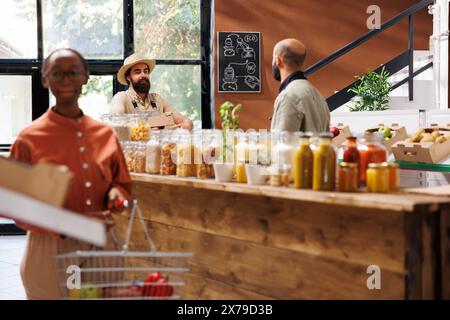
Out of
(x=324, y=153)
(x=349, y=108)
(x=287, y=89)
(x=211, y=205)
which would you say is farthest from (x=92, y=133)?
(x=349, y=108)

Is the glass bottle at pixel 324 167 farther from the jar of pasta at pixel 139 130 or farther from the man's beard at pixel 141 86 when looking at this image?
the man's beard at pixel 141 86

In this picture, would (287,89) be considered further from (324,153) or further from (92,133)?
(92,133)

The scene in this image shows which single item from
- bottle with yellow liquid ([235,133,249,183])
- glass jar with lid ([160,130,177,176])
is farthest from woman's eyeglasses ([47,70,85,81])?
glass jar with lid ([160,130,177,176])

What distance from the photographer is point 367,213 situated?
2.98 m

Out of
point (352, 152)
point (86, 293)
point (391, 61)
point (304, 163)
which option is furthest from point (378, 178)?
point (391, 61)

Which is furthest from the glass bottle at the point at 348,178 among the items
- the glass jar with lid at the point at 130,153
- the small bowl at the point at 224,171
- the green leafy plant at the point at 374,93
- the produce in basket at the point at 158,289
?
the green leafy plant at the point at 374,93

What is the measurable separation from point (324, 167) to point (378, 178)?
0.75 feet

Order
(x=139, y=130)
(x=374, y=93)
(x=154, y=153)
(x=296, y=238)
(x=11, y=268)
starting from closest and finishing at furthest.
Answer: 1. (x=296, y=238)
2. (x=154, y=153)
3. (x=139, y=130)
4. (x=11, y=268)
5. (x=374, y=93)

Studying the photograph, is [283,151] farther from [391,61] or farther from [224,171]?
[391,61]

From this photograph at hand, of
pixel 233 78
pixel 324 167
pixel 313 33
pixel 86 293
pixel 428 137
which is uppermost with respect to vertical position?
pixel 313 33

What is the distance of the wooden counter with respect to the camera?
2818 millimetres

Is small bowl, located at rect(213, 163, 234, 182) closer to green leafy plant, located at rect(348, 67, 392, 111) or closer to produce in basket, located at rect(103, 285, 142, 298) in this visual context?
produce in basket, located at rect(103, 285, 142, 298)

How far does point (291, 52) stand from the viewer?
440 cm

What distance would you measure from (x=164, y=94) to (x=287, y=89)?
499 centimetres
